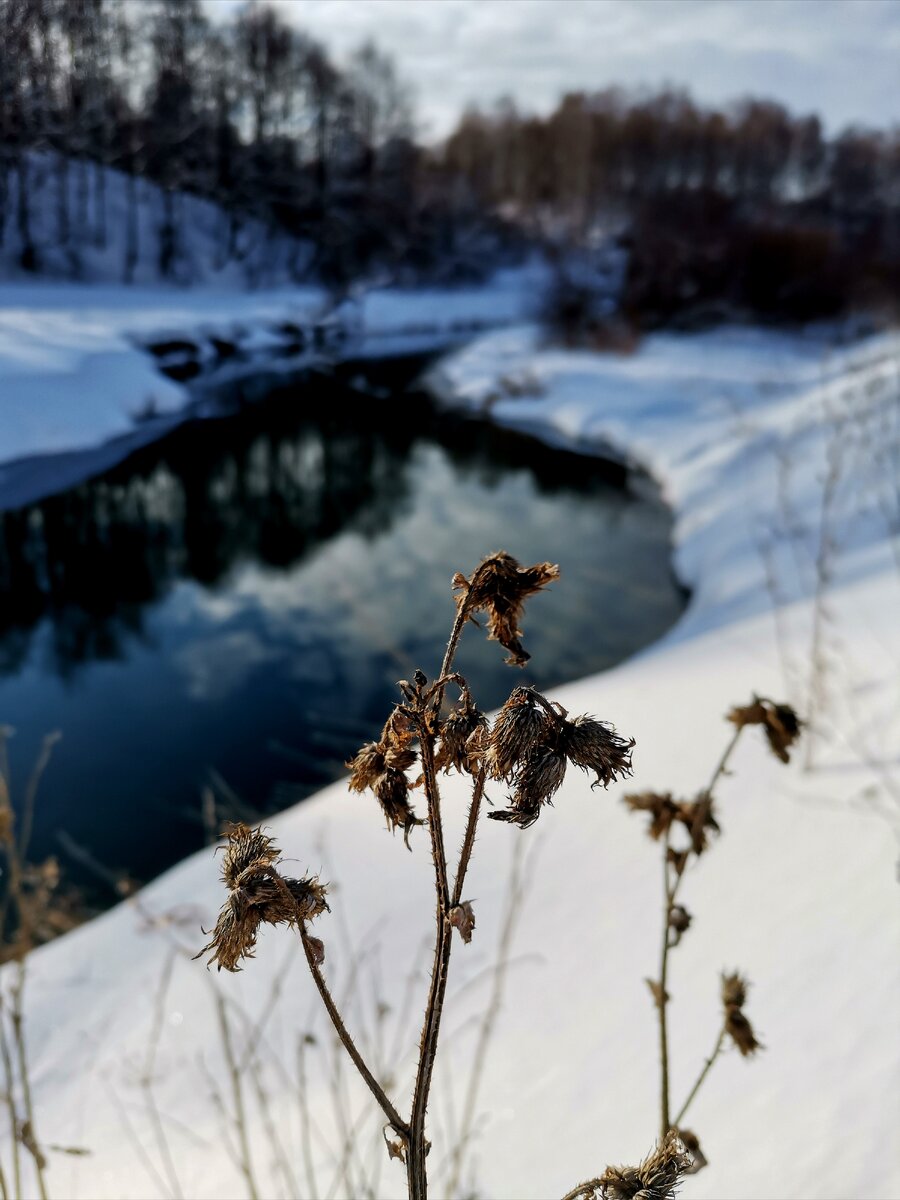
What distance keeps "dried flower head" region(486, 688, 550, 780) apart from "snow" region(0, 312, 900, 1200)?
985 mm

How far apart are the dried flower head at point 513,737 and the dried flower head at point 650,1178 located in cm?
33

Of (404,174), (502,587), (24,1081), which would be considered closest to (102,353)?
(24,1081)

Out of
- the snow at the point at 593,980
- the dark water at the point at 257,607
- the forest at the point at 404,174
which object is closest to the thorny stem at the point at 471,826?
the snow at the point at 593,980

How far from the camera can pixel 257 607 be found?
7.01 m

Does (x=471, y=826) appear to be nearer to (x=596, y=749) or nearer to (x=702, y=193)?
(x=596, y=749)

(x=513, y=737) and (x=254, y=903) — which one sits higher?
(x=513, y=737)

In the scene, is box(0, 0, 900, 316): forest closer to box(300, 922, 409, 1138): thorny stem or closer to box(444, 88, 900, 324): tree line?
box(444, 88, 900, 324): tree line

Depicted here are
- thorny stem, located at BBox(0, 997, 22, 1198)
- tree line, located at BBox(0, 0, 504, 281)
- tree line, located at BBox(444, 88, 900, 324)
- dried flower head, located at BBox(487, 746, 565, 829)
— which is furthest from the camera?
tree line, located at BBox(444, 88, 900, 324)

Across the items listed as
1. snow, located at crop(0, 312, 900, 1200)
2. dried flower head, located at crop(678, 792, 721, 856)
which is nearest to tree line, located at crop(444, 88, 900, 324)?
snow, located at crop(0, 312, 900, 1200)

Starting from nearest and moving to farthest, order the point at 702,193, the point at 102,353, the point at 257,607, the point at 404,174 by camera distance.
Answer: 1. the point at 257,607
2. the point at 102,353
3. the point at 702,193
4. the point at 404,174

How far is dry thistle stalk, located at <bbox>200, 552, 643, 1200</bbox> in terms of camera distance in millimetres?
632

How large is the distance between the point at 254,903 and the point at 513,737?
221 millimetres

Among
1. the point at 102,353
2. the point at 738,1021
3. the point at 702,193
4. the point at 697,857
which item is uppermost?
the point at 702,193

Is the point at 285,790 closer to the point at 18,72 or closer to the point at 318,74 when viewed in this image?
the point at 18,72
